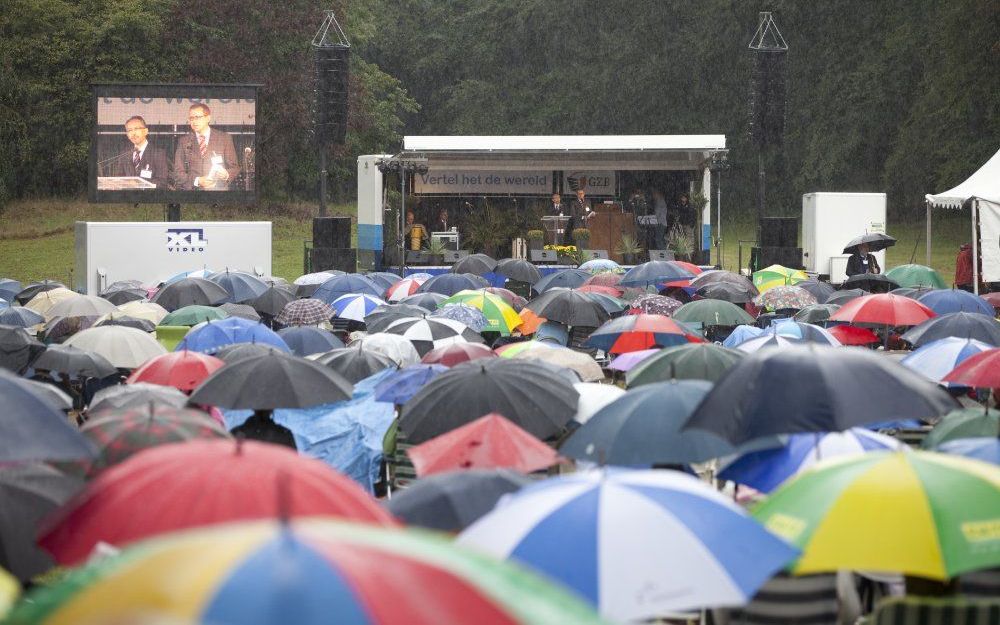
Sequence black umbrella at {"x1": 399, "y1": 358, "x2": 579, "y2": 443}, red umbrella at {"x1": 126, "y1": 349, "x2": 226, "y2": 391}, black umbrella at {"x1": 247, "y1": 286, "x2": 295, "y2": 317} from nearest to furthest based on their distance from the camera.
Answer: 1. black umbrella at {"x1": 399, "y1": 358, "x2": 579, "y2": 443}
2. red umbrella at {"x1": 126, "y1": 349, "x2": 226, "y2": 391}
3. black umbrella at {"x1": 247, "y1": 286, "x2": 295, "y2": 317}

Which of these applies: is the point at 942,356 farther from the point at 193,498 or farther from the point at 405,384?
the point at 193,498

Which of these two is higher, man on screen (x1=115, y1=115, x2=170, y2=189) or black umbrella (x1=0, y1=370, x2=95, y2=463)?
man on screen (x1=115, y1=115, x2=170, y2=189)

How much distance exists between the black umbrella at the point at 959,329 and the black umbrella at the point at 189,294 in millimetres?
7248

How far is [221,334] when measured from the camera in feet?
37.1

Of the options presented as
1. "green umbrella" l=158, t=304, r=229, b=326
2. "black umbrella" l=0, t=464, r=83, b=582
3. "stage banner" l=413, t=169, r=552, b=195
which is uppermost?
"stage banner" l=413, t=169, r=552, b=195

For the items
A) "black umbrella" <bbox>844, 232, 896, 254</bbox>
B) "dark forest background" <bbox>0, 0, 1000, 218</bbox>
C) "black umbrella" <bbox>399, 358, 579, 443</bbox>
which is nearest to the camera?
"black umbrella" <bbox>399, 358, 579, 443</bbox>

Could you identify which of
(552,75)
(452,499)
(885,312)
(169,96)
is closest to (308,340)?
(885,312)

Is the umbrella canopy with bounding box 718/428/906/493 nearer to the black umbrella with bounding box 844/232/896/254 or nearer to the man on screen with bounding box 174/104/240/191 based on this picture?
the black umbrella with bounding box 844/232/896/254

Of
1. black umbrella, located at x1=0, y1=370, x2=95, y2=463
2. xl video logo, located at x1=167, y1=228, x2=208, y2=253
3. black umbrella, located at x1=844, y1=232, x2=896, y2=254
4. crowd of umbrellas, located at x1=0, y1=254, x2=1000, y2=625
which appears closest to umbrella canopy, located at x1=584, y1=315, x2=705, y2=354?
crowd of umbrellas, located at x1=0, y1=254, x2=1000, y2=625

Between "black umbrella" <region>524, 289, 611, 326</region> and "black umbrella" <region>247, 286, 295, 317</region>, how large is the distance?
3.67m

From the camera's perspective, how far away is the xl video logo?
24078mm

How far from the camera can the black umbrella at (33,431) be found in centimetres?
509

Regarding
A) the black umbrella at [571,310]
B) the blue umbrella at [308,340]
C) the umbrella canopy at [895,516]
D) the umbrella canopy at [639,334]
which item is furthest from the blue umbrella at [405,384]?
the umbrella canopy at [895,516]

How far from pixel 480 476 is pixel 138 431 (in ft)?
5.14
